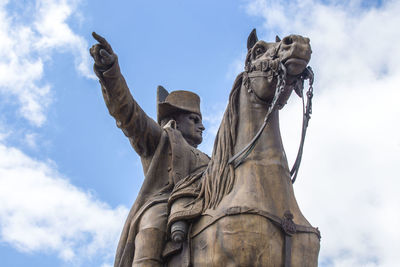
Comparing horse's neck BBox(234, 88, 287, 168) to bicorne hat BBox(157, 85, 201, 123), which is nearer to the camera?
horse's neck BBox(234, 88, 287, 168)

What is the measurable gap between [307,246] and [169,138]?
9.20 ft

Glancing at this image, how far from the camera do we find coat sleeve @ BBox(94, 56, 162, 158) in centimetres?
841

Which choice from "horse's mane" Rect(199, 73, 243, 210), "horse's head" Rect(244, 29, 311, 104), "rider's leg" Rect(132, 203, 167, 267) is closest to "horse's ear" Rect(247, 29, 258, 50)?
"horse's head" Rect(244, 29, 311, 104)

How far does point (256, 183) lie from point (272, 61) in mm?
1377

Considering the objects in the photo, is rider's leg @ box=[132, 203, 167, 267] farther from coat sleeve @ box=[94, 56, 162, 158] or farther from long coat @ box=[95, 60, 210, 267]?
coat sleeve @ box=[94, 56, 162, 158]

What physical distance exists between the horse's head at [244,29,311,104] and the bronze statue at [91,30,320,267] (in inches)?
0.4

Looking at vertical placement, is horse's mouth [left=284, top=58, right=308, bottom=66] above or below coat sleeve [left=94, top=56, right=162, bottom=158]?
below

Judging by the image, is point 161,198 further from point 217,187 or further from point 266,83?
point 266,83

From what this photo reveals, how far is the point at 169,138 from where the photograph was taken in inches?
353

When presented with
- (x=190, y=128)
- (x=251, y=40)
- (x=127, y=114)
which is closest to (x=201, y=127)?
(x=190, y=128)

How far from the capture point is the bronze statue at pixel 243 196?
6.75 meters

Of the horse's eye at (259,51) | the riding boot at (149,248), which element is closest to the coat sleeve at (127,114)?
the riding boot at (149,248)

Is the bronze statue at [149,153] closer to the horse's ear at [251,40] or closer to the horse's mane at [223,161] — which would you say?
the horse's mane at [223,161]

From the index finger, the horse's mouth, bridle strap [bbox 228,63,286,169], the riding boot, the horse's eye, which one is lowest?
the riding boot
